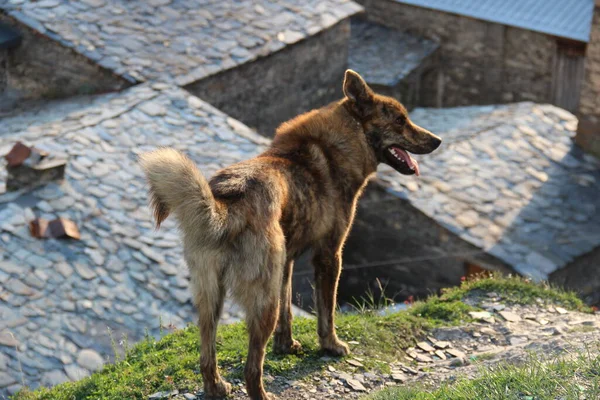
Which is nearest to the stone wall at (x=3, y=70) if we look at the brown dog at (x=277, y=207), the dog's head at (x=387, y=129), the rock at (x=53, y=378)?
the rock at (x=53, y=378)

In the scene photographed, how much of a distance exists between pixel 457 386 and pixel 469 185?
26.7 feet

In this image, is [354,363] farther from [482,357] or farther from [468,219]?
[468,219]

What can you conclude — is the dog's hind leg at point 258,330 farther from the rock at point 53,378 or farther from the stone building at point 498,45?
the stone building at point 498,45

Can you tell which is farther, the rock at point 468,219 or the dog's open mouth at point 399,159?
the rock at point 468,219

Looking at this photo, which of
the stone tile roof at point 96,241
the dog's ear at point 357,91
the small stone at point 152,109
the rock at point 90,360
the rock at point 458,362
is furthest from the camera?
the small stone at point 152,109

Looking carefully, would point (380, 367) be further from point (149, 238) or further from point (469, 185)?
point (469, 185)

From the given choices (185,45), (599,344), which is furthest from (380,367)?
(185,45)

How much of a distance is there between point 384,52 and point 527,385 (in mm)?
14661

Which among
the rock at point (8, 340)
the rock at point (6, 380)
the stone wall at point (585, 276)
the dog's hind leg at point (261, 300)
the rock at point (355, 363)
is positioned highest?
the dog's hind leg at point (261, 300)

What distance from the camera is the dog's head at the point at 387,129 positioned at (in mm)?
8000

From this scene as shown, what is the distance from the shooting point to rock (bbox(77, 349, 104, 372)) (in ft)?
31.7

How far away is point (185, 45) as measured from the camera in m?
15.9

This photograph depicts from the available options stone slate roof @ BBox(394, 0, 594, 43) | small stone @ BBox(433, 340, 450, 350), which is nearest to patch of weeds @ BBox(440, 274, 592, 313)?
small stone @ BBox(433, 340, 450, 350)

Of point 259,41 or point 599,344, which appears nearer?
point 599,344
